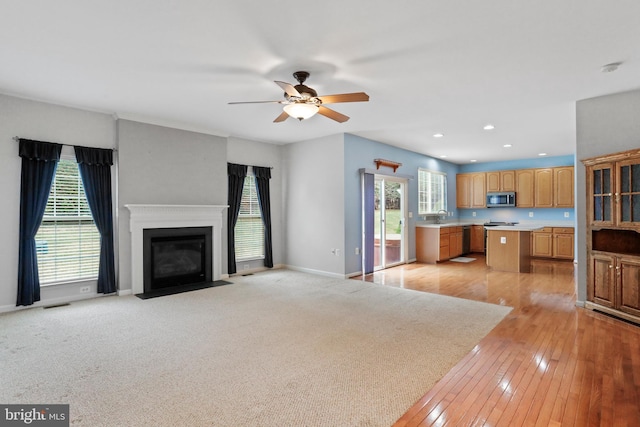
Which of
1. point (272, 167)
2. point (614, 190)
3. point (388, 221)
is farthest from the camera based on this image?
point (388, 221)

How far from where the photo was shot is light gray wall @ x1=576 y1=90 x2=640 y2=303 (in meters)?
3.89

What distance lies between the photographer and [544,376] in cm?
256

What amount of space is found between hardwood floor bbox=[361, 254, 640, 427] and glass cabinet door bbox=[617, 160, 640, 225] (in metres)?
1.18

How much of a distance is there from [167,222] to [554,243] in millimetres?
9002

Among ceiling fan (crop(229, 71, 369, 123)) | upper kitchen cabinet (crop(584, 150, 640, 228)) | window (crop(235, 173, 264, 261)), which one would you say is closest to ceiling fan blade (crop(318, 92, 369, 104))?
ceiling fan (crop(229, 71, 369, 123))

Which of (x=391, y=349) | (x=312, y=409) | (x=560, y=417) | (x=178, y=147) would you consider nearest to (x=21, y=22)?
(x=178, y=147)

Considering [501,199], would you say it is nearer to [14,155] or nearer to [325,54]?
[325,54]

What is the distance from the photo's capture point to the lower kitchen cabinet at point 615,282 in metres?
3.62

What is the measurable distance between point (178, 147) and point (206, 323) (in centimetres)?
318

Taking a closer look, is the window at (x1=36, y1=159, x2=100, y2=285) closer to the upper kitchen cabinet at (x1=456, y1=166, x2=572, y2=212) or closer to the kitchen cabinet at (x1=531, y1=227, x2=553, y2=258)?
the upper kitchen cabinet at (x1=456, y1=166, x2=572, y2=212)

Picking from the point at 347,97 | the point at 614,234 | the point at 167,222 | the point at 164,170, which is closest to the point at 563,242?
the point at 614,234

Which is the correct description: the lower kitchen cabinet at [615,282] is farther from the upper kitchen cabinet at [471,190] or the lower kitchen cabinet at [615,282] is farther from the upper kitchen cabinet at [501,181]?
the upper kitchen cabinet at [471,190]

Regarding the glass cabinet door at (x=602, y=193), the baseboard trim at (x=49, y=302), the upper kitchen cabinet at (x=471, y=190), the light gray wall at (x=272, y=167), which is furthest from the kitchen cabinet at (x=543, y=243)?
the baseboard trim at (x=49, y=302)

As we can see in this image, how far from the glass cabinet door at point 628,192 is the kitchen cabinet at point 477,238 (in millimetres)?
6001
